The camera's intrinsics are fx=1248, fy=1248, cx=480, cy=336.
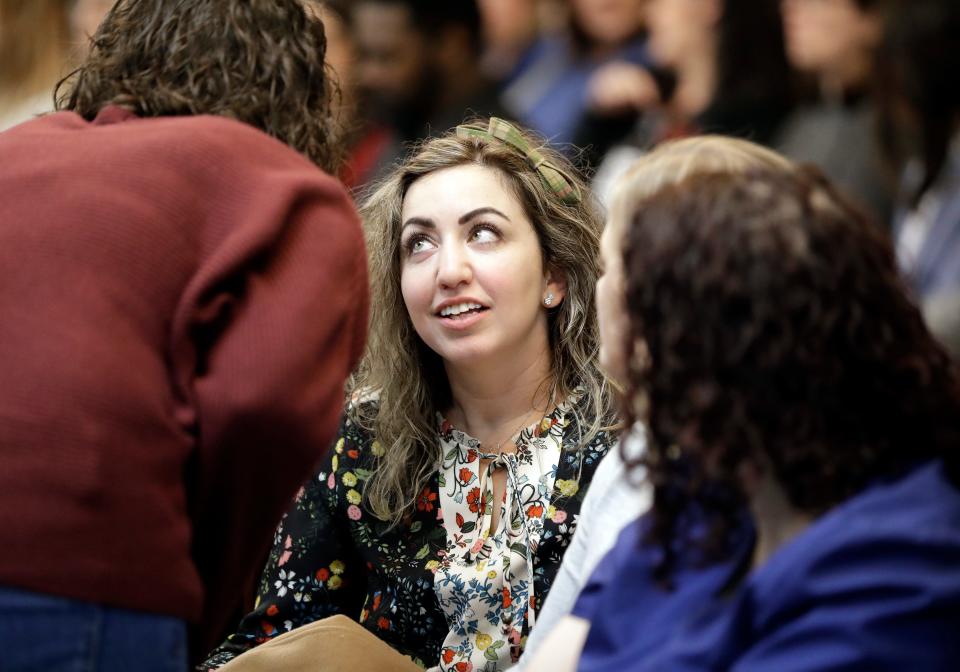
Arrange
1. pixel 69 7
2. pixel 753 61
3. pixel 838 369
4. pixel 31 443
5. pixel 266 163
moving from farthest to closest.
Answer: pixel 69 7
pixel 753 61
pixel 266 163
pixel 31 443
pixel 838 369

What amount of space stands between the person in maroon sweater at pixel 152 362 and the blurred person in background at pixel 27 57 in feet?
5.74

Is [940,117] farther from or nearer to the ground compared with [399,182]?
farther from the ground

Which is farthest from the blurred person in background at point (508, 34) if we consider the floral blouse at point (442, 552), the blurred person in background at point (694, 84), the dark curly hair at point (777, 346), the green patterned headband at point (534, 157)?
the dark curly hair at point (777, 346)

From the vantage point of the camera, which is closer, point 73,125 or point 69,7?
point 73,125

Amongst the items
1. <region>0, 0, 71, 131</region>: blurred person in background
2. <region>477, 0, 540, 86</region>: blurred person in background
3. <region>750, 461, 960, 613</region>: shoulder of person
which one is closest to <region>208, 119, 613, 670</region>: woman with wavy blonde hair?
<region>750, 461, 960, 613</region>: shoulder of person

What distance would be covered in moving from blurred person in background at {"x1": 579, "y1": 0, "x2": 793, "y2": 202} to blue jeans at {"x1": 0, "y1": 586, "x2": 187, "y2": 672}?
1657mm

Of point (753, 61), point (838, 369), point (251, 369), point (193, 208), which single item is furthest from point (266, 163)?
point (753, 61)

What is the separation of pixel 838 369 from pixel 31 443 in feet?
2.92

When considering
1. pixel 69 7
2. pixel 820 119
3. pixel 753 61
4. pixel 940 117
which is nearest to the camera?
pixel 940 117

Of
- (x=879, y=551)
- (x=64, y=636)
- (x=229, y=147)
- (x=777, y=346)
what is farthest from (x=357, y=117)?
(x=879, y=551)

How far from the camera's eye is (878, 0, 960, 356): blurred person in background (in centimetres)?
179

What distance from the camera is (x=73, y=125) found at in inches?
63.6

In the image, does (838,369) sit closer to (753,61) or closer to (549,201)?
(549,201)

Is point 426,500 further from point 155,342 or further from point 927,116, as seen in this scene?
point 927,116
